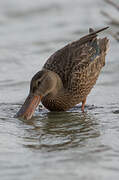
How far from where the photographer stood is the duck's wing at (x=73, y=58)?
820cm

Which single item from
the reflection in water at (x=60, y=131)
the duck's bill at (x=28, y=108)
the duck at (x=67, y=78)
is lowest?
the reflection in water at (x=60, y=131)

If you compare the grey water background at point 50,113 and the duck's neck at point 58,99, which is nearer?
the grey water background at point 50,113

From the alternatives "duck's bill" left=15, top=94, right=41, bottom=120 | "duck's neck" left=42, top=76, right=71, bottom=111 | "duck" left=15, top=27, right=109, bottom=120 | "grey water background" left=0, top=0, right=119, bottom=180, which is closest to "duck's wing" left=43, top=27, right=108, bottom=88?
"duck" left=15, top=27, right=109, bottom=120

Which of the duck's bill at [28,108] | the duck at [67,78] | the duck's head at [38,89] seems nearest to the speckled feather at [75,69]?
the duck at [67,78]

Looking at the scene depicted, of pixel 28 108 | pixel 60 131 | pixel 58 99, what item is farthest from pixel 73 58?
pixel 60 131

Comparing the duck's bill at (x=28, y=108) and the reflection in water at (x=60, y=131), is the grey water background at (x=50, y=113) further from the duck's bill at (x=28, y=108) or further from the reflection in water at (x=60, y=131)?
the duck's bill at (x=28, y=108)

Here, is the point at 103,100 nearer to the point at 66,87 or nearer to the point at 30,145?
the point at 66,87

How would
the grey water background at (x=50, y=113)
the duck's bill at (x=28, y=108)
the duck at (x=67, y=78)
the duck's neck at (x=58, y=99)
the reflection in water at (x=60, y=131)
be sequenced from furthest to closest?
the duck's neck at (x=58, y=99)
the duck at (x=67, y=78)
the duck's bill at (x=28, y=108)
the reflection in water at (x=60, y=131)
the grey water background at (x=50, y=113)

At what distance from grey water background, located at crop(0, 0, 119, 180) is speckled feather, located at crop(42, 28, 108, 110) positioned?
8.0 inches

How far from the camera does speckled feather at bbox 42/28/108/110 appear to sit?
8156 millimetres

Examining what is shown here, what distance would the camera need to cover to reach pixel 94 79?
8.52 meters

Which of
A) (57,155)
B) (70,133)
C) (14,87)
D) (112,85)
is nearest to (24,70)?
(14,87)

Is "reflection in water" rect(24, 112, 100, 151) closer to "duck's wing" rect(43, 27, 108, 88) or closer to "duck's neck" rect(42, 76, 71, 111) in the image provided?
"duck's neck" rect(42, 76, 71, 111)

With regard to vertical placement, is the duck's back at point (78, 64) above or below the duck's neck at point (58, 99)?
above
